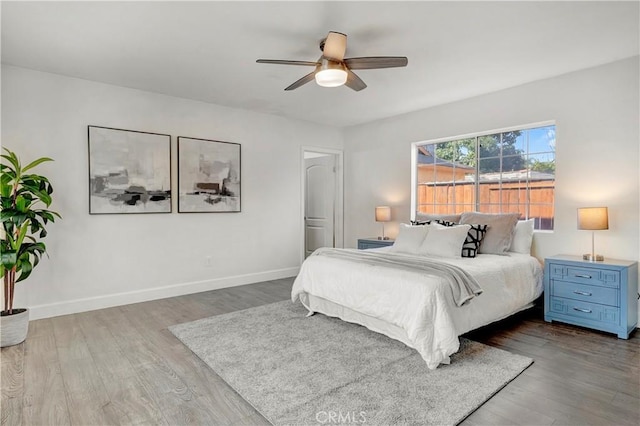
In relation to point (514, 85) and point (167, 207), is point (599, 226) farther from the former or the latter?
point (167, 207)

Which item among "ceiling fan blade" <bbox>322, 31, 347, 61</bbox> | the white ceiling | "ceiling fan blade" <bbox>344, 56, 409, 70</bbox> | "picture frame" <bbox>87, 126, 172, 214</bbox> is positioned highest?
the white ceiling

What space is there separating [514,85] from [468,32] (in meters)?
1.65

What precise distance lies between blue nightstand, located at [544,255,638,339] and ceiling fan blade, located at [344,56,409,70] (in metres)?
2.43

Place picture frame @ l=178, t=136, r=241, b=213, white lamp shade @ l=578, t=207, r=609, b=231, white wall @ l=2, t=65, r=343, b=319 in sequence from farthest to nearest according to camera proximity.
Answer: picture frame @ l=178, t=136, r=241, b=213 < white wall @ l=2, t=65, r=343, b=319 < white lamp shade @ l=578, t=207, r=609, b=231

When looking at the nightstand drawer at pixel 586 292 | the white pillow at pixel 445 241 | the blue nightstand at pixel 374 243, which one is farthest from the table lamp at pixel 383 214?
the nightstand drawer at pixel 586 292

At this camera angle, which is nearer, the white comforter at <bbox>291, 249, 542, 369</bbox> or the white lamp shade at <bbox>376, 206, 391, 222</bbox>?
the white comforter at <bbox>291, 249, 542, 369</bbox>

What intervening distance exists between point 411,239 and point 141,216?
318cm

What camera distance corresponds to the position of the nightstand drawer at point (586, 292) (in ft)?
10.2

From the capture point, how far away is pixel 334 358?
2.66 m

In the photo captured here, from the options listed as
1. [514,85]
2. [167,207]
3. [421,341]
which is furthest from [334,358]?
[514,85]

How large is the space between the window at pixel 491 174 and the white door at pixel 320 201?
1597mm

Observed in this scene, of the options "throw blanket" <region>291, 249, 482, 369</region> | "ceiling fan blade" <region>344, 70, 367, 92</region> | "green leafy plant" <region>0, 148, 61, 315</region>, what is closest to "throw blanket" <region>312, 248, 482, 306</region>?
"throw blanket" <region>291, 249, 482, 369</region>

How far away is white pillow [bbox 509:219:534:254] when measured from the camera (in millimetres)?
3908

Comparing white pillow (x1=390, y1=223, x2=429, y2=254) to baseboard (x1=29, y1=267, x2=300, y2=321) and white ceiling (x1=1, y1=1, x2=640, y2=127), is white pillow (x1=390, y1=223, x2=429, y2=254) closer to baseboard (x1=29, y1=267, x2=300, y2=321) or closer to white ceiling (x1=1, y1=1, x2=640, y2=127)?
white ceiling (x1=1, y1=1, x2=640, y2=127)
